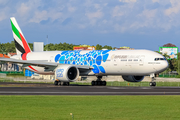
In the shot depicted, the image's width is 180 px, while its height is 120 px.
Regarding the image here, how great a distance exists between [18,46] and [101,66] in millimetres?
17078

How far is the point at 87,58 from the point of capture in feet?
151

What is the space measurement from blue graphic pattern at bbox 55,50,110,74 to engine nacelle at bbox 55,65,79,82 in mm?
2639

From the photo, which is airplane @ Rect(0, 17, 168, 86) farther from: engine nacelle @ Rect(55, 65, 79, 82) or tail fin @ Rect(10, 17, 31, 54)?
tail fin @ Rect(10, 17, 31, 54)

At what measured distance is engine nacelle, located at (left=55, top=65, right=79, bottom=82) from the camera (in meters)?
42.3

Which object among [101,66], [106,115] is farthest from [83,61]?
A: [106,115]

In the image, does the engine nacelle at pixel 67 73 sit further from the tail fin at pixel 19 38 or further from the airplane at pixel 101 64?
the tail fin at pixel 19 38

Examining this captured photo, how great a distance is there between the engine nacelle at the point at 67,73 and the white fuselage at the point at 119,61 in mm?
2232

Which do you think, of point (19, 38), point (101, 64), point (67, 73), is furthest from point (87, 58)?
point (19, 38)

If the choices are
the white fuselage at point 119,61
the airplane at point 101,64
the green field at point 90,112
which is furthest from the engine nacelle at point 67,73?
the green field at point 90,112

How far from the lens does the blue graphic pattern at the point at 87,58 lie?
44688 mm

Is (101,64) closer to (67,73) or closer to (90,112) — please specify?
(67,73)

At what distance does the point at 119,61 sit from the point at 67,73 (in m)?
6.65

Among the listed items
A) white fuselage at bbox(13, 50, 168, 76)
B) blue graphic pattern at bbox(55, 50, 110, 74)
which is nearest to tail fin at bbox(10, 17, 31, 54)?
blue graphic pattern at bbox(55, 50, 110, 74)

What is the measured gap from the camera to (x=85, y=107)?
17.6m
